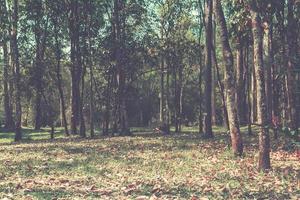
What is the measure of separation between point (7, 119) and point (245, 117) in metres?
26.3

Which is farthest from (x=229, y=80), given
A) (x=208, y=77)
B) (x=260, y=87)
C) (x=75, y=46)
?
(x=75, y=46)

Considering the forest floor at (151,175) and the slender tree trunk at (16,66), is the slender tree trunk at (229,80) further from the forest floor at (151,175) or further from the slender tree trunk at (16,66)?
the slender tree trunk at (16,66)

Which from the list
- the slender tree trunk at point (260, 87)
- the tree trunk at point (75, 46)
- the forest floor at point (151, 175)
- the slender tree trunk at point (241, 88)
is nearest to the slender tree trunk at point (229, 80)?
the forest floor at point (151, 175)

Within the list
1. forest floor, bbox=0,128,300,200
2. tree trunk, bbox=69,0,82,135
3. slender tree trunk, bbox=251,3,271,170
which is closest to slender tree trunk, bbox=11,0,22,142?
tree trunk, bbox=69,0,82,135

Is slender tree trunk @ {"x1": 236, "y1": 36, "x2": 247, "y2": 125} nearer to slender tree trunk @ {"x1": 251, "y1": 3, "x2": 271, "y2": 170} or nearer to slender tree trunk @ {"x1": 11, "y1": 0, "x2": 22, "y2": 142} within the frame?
slender tree trunk @ {"x1": 11, "y1": 0, "x2": 22, "y2": 142}

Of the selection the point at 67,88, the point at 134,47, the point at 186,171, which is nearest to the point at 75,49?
the point at 134,47

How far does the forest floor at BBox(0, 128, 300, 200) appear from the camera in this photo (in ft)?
40.2

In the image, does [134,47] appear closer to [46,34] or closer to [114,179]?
[46,34]

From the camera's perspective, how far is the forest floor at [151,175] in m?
12.2

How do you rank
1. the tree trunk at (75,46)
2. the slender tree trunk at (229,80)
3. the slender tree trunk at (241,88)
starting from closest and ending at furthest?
the slender tree trunk at (229,80) → the tree trunk at (75,46) → the slender tree trunk at (241,88)

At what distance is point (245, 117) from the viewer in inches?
2066

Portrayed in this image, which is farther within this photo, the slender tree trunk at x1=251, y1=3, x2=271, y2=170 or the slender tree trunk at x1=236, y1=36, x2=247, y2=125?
the slender tree trunk at x1=236, y1=36, x2=247, y2=125

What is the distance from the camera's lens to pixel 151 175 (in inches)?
615

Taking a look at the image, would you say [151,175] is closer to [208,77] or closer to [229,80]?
[229,80]
